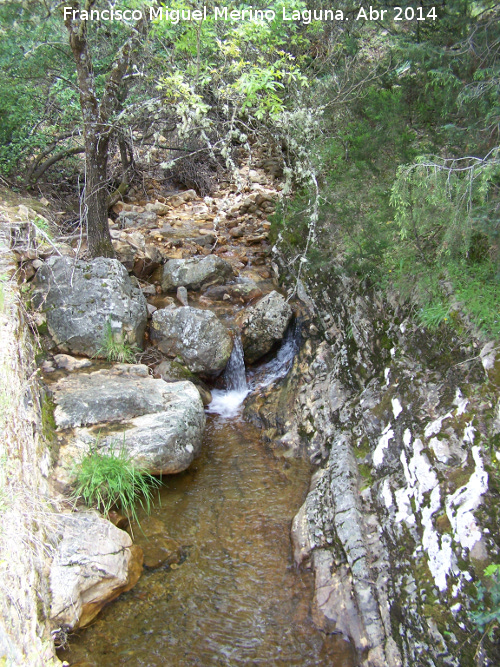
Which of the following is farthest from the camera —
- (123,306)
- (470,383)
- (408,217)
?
(123,306)

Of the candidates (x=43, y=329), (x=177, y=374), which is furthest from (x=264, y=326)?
(x=43, y=329)

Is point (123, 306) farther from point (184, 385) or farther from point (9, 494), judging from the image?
point (9, 494)

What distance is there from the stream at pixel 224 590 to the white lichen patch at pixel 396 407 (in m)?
1.41

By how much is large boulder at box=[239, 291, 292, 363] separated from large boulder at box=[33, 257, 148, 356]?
1.58m

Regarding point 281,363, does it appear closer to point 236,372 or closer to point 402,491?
point 236,372

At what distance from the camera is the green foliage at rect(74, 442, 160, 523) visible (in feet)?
14.8

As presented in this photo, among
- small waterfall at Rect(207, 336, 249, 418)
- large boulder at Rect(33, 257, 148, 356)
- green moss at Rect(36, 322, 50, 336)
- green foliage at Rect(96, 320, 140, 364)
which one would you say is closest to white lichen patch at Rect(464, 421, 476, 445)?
small waterfall at Rect(207, 336, 249, 418)

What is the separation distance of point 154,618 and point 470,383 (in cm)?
312

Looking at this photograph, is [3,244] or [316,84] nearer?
[3,244]

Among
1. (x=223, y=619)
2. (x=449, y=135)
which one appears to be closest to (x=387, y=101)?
(x=449, y=135)

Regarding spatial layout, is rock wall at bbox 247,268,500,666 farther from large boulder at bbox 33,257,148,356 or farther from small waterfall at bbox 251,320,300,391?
large boulder at bbox 33,257,148,356

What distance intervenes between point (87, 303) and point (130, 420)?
75.8 inches

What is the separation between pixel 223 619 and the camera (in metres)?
3.74

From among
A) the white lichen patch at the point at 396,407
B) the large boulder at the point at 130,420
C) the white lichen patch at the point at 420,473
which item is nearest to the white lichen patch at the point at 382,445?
the white lichen patch at the point at 396,407
